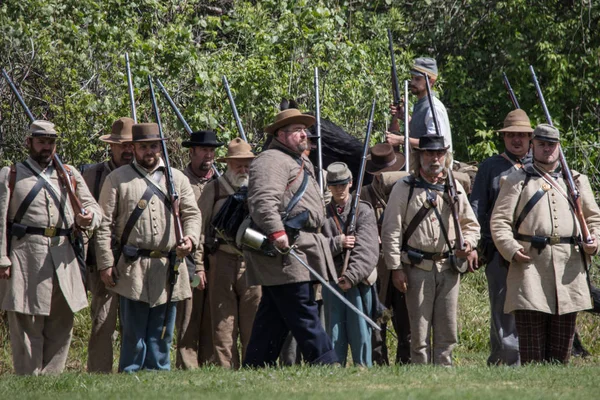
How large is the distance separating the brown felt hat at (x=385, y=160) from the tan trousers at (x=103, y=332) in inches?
117

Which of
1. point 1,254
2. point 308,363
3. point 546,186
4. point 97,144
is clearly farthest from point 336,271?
point 97,144

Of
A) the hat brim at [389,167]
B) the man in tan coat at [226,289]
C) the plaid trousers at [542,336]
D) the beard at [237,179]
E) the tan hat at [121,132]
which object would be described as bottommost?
the plaid trousers at [542,336]

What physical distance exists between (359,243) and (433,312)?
0.93 meters

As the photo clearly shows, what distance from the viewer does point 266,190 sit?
916 centimetres

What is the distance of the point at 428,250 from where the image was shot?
1006cm

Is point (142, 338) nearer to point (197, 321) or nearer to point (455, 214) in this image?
point (197, 321)

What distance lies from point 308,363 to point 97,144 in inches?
224

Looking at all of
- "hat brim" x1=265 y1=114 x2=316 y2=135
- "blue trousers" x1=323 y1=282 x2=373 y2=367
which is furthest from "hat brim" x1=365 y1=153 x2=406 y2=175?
"hat brim" x1=265 y1=114 x2=316 y2=135

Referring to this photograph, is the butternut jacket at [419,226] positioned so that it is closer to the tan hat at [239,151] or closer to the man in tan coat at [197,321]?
the tan hat at [239,151]

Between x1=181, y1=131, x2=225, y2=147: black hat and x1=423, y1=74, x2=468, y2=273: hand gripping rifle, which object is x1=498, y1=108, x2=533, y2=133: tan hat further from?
x1=181, y1=131, x2=225, y2=147: black hat

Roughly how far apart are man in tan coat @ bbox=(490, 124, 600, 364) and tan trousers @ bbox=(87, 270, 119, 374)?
11.5 ft

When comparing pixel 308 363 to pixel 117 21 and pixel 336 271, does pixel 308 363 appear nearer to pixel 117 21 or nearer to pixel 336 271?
pixel 336 271

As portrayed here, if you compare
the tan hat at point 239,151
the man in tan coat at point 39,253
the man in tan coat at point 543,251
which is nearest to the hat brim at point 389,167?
the tan hat at point 239,151

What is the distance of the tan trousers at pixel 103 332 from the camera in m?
10.5
